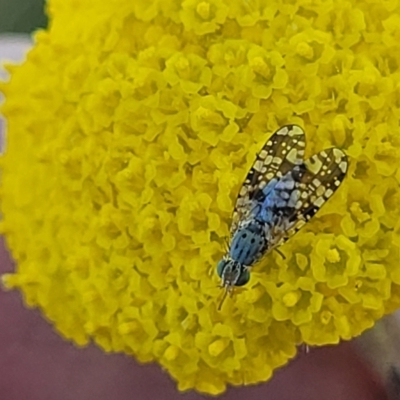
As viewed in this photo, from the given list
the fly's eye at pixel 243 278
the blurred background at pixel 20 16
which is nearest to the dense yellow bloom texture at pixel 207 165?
the fly's eye at pixel 243 278

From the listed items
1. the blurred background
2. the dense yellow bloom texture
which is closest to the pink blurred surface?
the dense yellow bloom texture

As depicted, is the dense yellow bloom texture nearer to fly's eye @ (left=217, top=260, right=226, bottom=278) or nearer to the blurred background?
fly's eye @ (left=217, top=260, right=226, bottom=278)

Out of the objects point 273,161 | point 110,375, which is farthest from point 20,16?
point 273,161

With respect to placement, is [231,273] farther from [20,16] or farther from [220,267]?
[20,16]

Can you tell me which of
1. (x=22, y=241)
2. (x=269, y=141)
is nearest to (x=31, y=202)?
(x=22, y=241)

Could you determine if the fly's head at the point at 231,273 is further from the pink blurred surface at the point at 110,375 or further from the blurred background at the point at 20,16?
the blurred background at the point at 20,16

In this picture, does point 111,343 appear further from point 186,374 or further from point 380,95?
point 380,95
